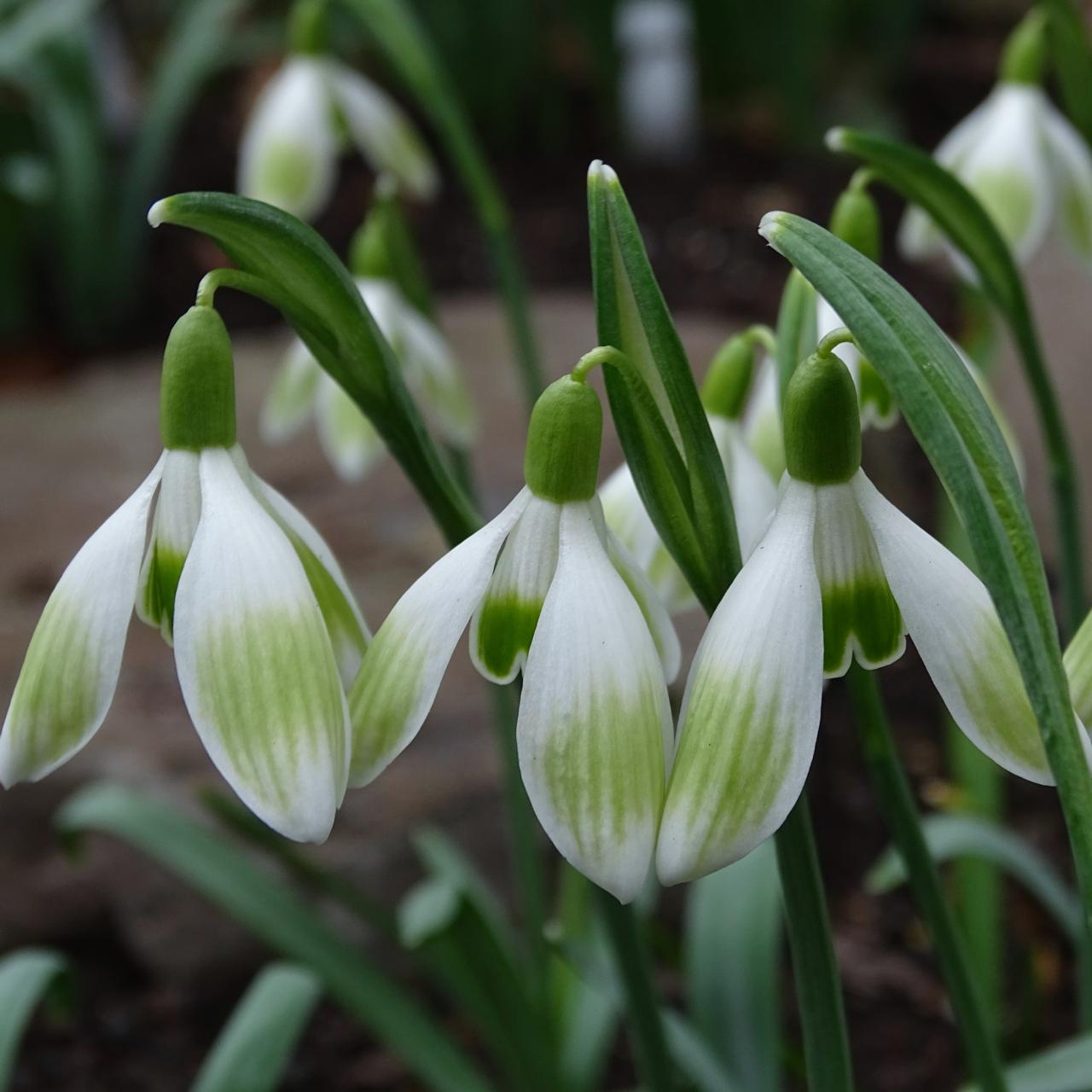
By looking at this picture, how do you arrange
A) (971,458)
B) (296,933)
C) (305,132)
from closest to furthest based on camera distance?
(971,458) → (296,933) → (305,132)

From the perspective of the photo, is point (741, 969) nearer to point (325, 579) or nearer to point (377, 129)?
point (325, 579)

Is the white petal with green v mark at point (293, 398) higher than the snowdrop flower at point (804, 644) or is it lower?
higher

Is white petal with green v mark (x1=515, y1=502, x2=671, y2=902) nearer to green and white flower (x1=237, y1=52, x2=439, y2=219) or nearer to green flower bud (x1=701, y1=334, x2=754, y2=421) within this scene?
green flower bud (x1=701, y1=334, x2=754, y2=421)

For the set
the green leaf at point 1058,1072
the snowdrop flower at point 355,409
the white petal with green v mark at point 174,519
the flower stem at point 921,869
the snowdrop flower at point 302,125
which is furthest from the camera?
the snowdrop flower at point 302,125

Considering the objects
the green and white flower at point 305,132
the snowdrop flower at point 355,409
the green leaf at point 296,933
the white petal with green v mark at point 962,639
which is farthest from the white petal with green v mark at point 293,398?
the white petal with green v mark at point 962,639

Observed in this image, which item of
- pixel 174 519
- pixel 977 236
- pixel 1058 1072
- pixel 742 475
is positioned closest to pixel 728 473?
pixel 742 475

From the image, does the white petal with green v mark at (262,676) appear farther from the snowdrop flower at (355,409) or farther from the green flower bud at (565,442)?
the snowdrop flower at (355,409)
